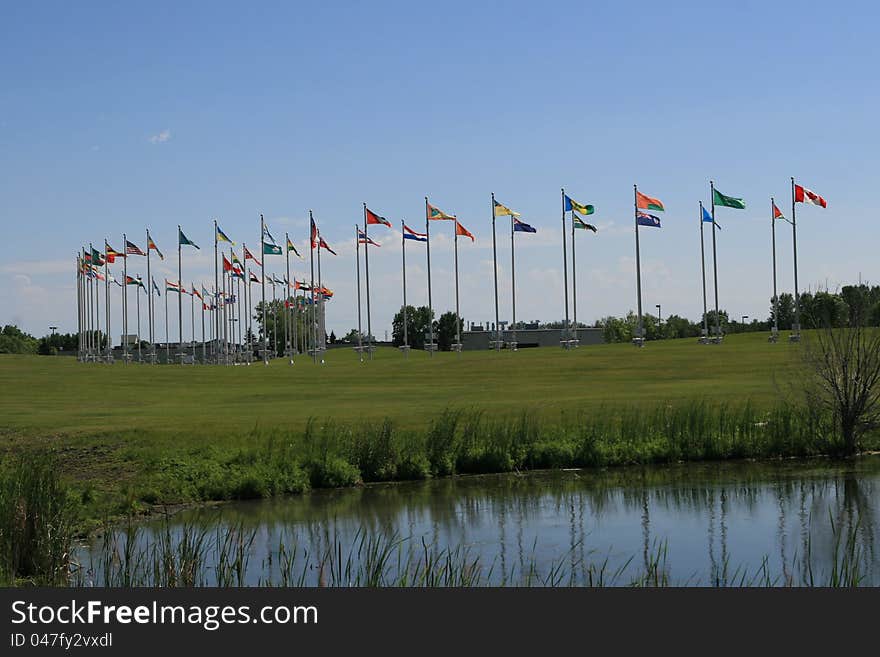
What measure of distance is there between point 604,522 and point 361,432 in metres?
11.2

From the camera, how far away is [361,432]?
36156mm

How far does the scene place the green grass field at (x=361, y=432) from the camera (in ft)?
108

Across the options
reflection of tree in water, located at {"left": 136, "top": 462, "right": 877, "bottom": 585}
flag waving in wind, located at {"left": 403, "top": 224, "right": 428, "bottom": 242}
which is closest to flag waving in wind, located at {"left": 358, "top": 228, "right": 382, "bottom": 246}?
flag waving in wind, located at {"left": 403, "top": 224, "right": 428, "bottom": 242}

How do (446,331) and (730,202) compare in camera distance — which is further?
(446,331)

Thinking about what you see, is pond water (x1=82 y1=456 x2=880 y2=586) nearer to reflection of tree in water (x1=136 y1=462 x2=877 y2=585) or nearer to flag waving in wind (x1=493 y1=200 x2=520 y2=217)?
reflection of tree in water (x1=136 y1=462 x2=877 y2=585)

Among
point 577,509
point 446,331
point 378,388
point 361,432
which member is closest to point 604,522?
point 577,509

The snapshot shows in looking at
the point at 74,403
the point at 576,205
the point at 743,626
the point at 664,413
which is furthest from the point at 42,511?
the point at 576,205

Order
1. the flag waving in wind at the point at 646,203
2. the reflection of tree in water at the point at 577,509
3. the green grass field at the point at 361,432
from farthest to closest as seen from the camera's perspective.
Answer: the flag waving in wind at the point at 646,203
the green grass field at the point at 361,432
the reflection of tree in water at the point at 577,509

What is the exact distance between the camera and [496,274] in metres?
97.3

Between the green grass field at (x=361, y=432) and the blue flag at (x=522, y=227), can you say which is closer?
the green grass field at (x=361, y=432)

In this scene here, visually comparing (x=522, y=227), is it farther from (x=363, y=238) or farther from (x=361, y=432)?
(x=361, y=432)

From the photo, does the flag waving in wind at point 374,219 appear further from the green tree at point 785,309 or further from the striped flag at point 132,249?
the green tree at point 785,309

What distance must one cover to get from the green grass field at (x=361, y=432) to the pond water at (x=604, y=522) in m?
1.19

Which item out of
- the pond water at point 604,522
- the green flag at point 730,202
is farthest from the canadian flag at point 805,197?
the pond water at point 604,522
